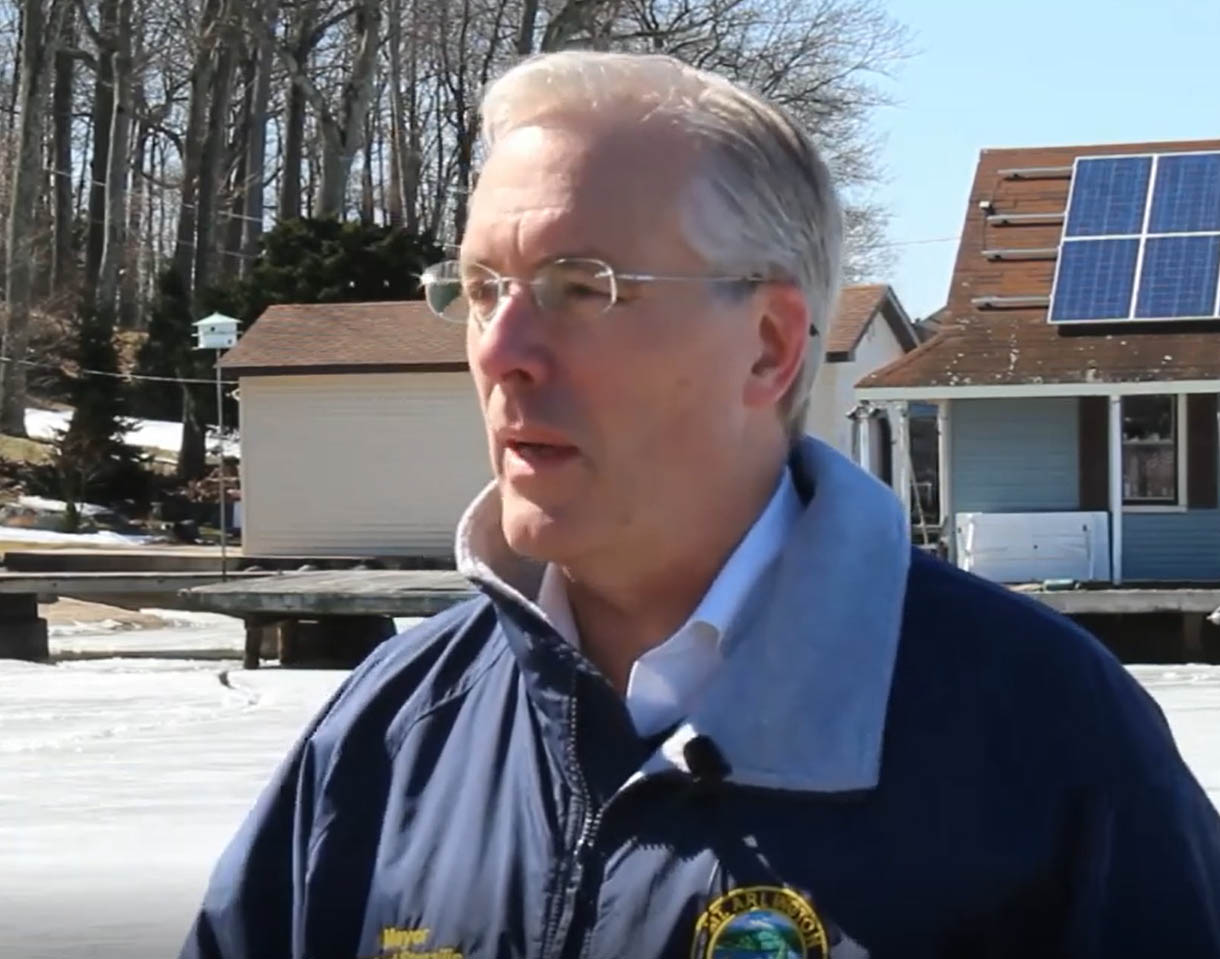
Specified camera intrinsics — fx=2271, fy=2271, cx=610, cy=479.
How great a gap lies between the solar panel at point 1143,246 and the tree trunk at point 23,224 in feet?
87.9

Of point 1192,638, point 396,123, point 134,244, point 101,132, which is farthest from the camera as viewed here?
point 134,244

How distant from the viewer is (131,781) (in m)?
9.88

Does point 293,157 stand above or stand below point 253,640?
above

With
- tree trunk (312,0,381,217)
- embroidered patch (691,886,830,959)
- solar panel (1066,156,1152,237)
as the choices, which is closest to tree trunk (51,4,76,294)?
tree trunk (312,0,381,217)

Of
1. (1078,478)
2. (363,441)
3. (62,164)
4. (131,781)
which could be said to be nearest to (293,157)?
(62,164)

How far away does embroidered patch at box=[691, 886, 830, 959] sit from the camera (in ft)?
7.10

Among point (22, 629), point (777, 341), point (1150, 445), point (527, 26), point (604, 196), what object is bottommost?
point (22, 629)

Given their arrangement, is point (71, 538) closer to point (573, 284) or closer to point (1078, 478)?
point (1078, 478)

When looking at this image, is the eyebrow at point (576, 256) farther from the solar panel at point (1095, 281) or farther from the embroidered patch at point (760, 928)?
the solar panel at point (1095, 281)

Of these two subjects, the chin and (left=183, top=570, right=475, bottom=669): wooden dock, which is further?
(left=183, top=570, right=475, bottom=669): wooden dock

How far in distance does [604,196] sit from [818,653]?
0.52 meters

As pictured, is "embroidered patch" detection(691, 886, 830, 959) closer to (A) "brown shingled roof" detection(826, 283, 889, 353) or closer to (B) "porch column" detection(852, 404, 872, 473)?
(B) "porch column" detection(852, 404, 872, 473)

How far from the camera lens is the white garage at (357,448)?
31547 millimetres

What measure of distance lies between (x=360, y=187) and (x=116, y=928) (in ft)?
230
